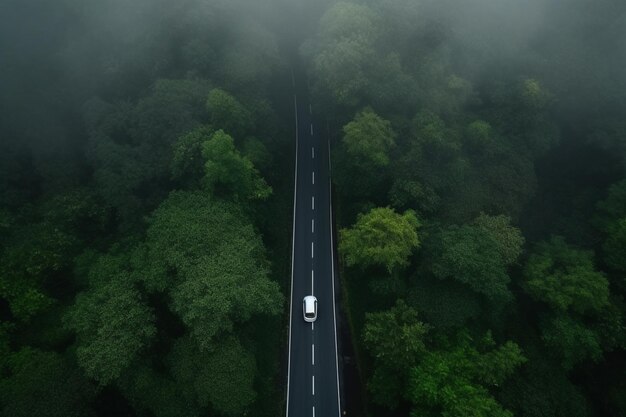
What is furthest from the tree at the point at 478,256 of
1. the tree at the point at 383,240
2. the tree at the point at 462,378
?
the tree at the point at 462,378

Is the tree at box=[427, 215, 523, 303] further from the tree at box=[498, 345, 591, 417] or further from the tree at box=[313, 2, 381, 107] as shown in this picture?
the tree at box=[313, 2, 381, 107]

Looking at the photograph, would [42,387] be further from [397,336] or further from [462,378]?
[462,378]

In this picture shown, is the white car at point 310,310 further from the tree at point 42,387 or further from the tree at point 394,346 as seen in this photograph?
the tree at point 42,387

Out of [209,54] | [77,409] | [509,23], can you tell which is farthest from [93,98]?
[509,23]

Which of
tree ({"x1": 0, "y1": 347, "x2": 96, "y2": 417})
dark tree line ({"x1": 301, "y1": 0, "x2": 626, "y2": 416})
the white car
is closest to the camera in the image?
tree ({"x1": 0, "y1": 347, "x2": 96, "y2": 417})

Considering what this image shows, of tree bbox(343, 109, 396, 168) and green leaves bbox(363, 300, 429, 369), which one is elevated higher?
tree bbox(343, 109, 396, 168)

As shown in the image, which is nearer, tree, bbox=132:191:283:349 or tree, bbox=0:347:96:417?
tree, bbox=0:347:96:417

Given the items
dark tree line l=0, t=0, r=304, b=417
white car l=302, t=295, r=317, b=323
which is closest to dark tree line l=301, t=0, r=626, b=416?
white car l=302, t=295, r=317, b=323
